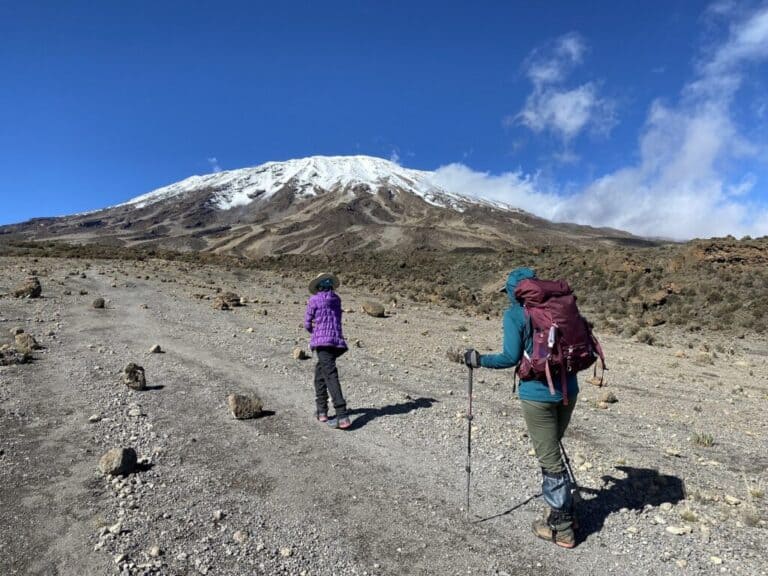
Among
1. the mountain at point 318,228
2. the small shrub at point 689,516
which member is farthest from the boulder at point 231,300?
the mountain at point 318,228

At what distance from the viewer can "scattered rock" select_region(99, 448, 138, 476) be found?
4.71m

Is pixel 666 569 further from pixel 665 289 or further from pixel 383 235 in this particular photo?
pixel 383 235

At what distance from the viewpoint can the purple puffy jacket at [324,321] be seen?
254 inches

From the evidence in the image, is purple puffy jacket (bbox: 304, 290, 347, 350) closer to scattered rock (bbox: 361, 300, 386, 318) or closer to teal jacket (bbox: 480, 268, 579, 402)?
teal jacket (bbox: 480, 268, 579, 402)

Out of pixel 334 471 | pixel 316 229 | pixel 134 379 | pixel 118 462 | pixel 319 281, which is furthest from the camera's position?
pixel 316 229

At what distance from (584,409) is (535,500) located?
12.1 feet

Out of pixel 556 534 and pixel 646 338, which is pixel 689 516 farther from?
pixel 646 338

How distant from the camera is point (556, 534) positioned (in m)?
3.86

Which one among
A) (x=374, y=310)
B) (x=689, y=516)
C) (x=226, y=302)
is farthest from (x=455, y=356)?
(x=226, y=302)

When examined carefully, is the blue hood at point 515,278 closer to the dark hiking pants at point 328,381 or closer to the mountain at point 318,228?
the dark hiking pants at point 328,381

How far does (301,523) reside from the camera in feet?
13.3

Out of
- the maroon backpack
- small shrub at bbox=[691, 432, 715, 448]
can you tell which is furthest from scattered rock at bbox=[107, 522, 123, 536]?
small shrub at bbox=[691, 432, 715, 448]

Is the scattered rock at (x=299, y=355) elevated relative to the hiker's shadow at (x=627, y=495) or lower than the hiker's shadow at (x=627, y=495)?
elevated

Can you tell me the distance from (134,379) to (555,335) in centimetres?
657
